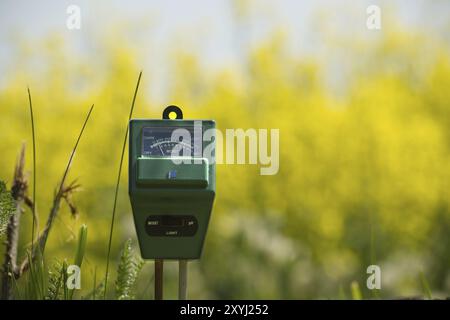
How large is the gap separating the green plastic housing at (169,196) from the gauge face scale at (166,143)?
0.04 feet

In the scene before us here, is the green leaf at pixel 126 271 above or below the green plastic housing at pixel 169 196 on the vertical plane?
below

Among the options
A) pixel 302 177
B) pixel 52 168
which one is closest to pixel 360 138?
pixel 302 177

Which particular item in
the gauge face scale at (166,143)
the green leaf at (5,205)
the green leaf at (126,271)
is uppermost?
the gauge face scale at (166,143)

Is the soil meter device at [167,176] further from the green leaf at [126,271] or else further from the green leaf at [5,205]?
the green leaf at [5,205]

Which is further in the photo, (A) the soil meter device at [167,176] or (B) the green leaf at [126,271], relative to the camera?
(B) the green leaf at [126,271]

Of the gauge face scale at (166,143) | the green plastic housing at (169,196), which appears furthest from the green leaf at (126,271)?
the gauge face scale at (166,143)

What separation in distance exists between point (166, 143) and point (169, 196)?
17 cm

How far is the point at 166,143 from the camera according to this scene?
90.2 inches

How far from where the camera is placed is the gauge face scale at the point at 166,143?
2.29 m

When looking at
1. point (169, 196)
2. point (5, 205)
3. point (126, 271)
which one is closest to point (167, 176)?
point (169, 196)

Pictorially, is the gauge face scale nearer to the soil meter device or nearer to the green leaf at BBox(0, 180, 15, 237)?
the soil meter device
